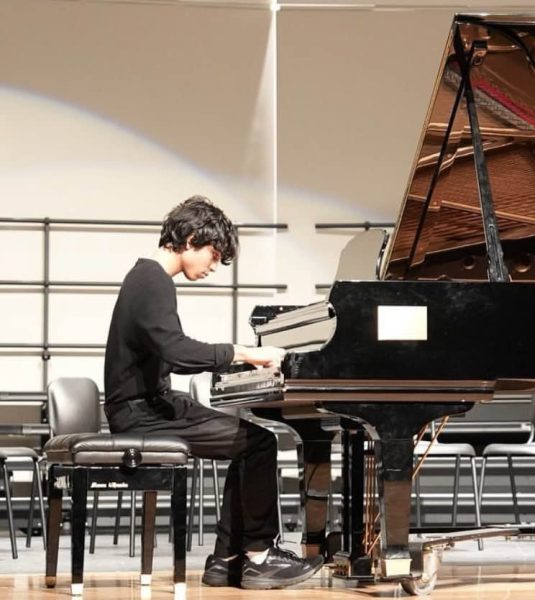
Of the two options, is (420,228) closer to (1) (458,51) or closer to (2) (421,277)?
(2) (421,277)

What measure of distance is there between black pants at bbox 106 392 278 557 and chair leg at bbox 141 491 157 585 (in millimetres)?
307

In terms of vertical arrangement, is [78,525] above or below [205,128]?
below

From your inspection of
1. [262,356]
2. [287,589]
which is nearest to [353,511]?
[287,589]

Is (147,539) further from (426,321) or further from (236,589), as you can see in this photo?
(426,321)

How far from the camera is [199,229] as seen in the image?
13.0ft

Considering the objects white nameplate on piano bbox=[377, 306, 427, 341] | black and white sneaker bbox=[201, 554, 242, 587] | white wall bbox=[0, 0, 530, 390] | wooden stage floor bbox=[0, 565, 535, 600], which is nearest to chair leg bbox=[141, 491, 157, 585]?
wooden stage floor bbox=[0, 565, 535, 600]

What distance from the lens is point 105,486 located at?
3.72 metres

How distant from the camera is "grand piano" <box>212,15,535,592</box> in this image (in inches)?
140

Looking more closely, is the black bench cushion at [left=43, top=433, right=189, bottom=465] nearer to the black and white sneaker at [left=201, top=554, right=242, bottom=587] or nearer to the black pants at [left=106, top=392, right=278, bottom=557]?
the black pants at [left=106, top=392, right=278, bottom=557]

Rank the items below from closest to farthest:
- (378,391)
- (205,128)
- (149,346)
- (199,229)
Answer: (378,391) < (149,346) < (199,229) < (205,128)

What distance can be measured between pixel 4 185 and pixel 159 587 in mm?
4795

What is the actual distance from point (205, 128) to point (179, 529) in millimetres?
5294

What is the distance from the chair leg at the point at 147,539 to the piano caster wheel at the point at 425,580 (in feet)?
2.67

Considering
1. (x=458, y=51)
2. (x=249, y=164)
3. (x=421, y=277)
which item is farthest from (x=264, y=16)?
(x=458, y=51)
